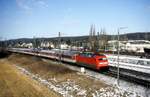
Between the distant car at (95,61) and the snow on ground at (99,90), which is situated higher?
the distant car at (95,61)

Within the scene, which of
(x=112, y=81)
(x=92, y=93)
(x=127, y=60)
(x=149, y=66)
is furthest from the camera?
(x=127, y=60)

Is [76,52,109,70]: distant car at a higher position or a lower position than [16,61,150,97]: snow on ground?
higher

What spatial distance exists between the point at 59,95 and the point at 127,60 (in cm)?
2730

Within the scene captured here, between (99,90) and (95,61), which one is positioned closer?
(99,90)

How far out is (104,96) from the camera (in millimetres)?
19922

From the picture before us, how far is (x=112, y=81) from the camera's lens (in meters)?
25.6

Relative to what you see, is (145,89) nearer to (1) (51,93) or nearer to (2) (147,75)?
(2) (147,75)

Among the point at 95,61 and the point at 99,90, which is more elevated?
the point at 95,61

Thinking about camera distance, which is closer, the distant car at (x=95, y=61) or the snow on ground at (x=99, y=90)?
the snow on ground at (x=99, y=90)

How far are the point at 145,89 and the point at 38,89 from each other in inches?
501

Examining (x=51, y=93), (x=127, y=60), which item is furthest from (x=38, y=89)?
(x=127, y=60)

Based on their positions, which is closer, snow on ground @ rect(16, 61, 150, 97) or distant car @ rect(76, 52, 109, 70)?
snow on ground @ rect(16, 61, 150, 97)

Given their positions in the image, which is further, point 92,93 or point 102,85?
point 102,85

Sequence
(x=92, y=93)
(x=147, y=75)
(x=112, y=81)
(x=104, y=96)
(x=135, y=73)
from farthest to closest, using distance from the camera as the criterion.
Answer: (x=135, y=73)
(x=147, y=75)
(x=112, y=81)
(x=92, y=93)
(x=104, y=96)
